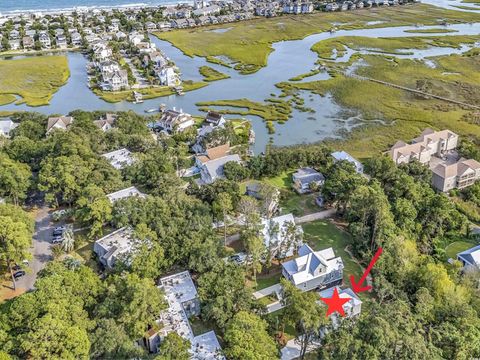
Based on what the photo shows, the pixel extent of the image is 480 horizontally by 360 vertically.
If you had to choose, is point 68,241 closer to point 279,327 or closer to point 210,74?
point 279,327

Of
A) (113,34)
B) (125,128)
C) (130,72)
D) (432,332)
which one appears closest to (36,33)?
(113,34)

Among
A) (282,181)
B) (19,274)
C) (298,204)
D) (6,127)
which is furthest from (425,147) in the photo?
(6,127)

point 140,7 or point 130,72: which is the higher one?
point 140,7

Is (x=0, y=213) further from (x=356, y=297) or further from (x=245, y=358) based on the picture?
(x=356, y=297)

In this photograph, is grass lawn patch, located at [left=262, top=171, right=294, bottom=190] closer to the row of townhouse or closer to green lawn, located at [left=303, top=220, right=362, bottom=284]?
green lawn, located at [left=303, top=220, right=362, bottom=284]

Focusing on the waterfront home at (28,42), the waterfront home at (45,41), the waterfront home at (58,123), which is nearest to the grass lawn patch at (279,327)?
the waterfront home at (58,123)

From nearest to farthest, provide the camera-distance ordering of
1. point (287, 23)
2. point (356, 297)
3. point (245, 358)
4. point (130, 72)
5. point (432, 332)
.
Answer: point (245, 358) → point (432, 332) → point (356, 297) → point (130, 72) → point (287, 23)
